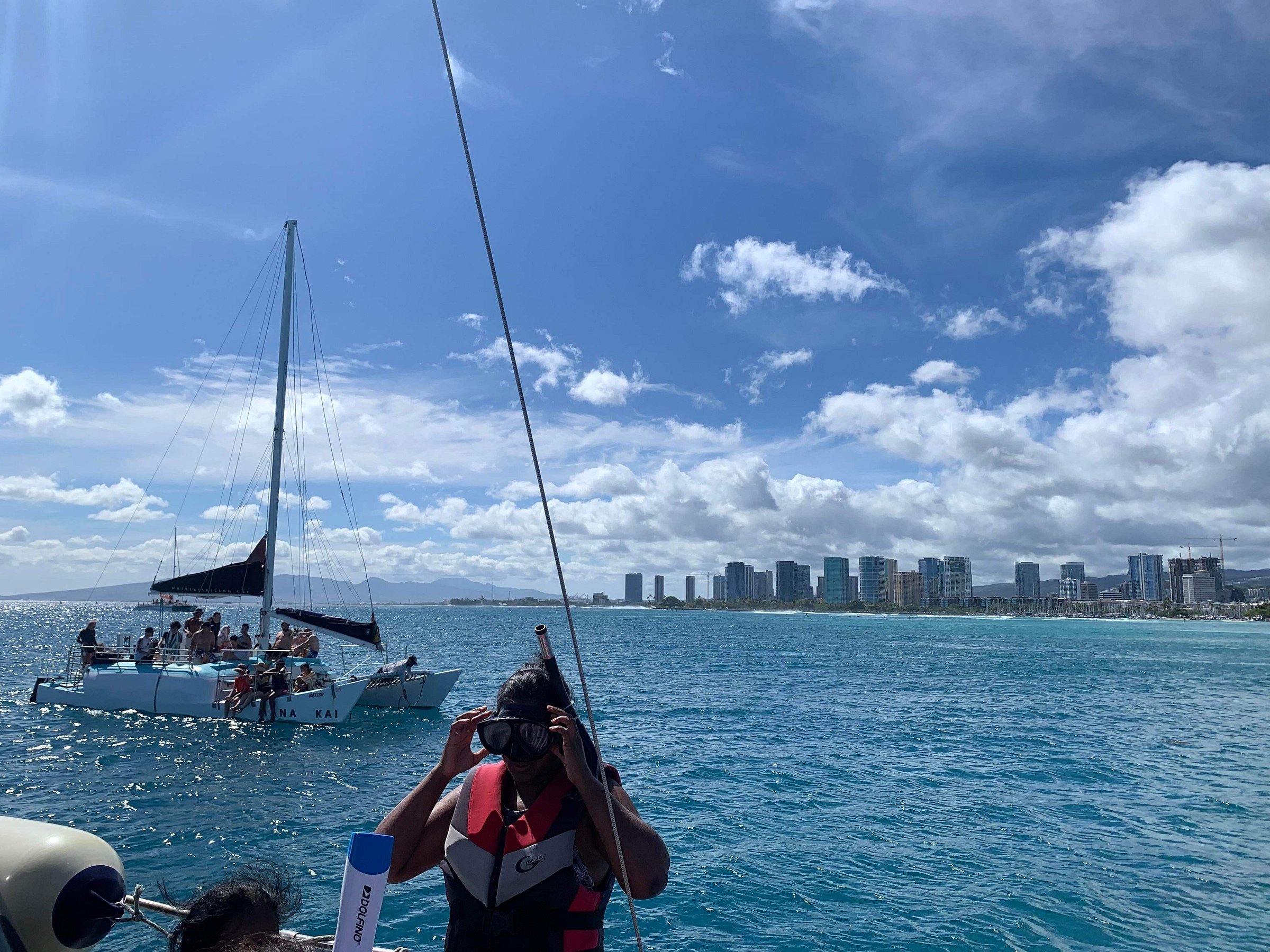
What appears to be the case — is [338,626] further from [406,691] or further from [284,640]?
[406,691]

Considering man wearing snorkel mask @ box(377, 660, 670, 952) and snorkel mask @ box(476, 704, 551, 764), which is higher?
snorkel mask @ box(476, 704, 551, 764)

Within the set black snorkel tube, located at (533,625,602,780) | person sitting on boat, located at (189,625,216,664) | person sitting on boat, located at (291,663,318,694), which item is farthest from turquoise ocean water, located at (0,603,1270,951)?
black snorkel tube, located at (533,625,602,780)

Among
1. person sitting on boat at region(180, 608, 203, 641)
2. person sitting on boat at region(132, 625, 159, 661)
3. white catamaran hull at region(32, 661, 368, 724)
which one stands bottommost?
white catamaran hull at region(32, 661, 368, 724)

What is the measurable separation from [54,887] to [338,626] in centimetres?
2383

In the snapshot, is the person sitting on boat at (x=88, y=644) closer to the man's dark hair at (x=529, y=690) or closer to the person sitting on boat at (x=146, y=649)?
the person sitting on boat at (x=146, y=649)

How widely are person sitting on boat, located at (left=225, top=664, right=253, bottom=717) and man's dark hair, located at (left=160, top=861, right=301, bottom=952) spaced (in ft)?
83.2

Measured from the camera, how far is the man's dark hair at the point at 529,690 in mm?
2996

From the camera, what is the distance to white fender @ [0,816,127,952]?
Answer: 332 cm

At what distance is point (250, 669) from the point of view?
84.5 ft

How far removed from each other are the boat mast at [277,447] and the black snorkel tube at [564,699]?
84.1 ft

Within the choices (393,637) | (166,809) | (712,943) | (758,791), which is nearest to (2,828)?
(712,943)

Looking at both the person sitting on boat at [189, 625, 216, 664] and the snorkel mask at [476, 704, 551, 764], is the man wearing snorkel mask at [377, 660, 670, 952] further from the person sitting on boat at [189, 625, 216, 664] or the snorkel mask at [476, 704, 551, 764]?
the person sitting on boat at [189, 625, 216, 664]

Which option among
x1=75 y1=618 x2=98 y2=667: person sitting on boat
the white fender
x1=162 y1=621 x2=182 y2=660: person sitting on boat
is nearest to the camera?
the white fender

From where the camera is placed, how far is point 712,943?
964cm
